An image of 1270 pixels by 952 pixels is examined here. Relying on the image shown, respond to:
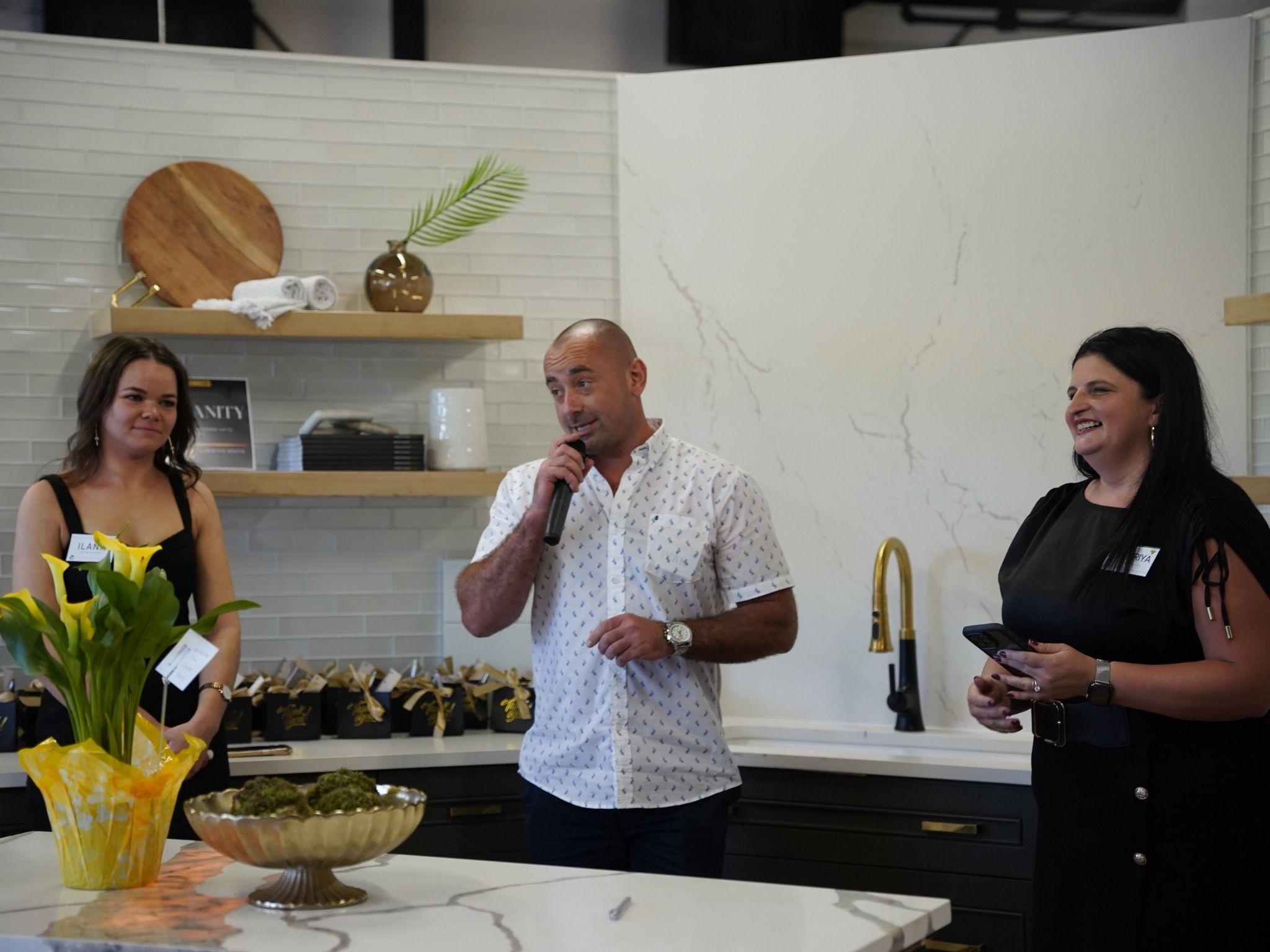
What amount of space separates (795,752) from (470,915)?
1.84 m

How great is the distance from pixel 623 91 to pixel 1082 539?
2.26 meters

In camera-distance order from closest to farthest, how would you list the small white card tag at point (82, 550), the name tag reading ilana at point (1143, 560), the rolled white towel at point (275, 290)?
the name tag reading ilana at point (1143, 560) → the small white card tag at point (82, 550) → the rolled white towel at point (275, 290)

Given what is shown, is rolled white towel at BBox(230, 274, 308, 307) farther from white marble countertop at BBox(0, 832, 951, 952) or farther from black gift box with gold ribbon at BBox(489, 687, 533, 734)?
white marble countertop at BBox(0, 832, 951, 952)

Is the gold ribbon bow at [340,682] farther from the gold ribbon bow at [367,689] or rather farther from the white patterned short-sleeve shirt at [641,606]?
the white patterned short-sleeve shirt at [641,606]

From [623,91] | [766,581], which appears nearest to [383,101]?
[623,91]

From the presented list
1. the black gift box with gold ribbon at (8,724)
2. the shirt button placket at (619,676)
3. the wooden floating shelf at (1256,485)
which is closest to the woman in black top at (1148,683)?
the shirt button placket at (619,676)

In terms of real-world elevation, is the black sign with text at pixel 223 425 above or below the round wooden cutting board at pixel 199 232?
below

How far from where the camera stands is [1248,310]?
321 cm

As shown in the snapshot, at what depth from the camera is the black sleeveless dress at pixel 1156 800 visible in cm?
224

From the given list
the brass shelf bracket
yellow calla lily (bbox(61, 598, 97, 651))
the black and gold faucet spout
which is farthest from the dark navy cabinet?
the brass shelf bracket

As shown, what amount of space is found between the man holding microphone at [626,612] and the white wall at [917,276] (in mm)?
1177

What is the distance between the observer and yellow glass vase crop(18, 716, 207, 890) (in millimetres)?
1916

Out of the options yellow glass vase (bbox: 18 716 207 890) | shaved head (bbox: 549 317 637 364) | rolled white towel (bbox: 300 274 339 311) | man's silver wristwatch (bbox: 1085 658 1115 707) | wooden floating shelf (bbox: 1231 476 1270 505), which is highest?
rolled white towel (bbox: 300 274 339 311)

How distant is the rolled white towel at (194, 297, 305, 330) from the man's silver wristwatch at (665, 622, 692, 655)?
5.69 ft
